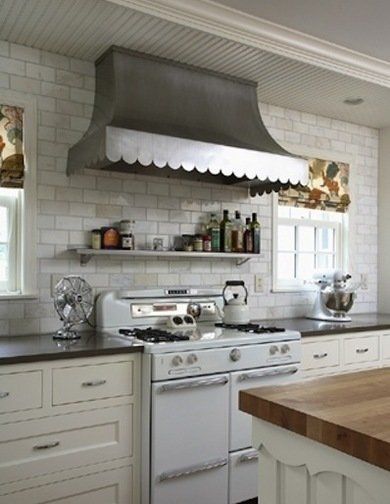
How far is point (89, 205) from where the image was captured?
3049 millimetres

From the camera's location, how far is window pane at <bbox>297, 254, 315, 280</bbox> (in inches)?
162

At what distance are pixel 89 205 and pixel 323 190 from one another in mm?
2037

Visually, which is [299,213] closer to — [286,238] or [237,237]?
[286,238]

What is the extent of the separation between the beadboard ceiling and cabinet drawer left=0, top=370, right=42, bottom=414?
1.72 m

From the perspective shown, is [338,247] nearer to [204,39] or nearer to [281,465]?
[204,39]

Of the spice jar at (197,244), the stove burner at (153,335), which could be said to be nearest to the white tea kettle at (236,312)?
the spice jar at (197,244)

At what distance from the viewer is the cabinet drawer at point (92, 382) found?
2.26 meters

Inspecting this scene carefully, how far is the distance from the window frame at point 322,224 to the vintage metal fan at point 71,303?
157cm

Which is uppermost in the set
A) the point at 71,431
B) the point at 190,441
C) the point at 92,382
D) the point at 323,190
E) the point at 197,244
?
the point at 323,190

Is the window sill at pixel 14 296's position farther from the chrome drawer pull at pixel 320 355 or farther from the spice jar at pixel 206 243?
the chrome drawer pull at pixel 320 355

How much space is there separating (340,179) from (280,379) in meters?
2.08

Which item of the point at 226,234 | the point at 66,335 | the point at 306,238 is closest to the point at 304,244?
the point at 306,238

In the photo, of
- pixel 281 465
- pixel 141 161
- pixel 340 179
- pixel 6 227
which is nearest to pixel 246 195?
pixel 340 179

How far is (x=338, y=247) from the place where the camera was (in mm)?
4340
